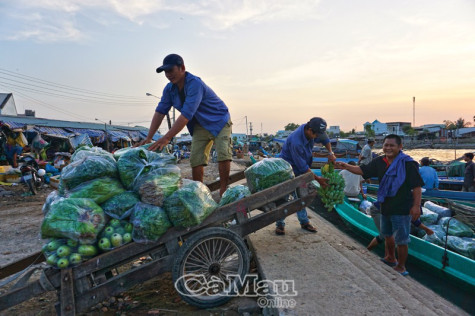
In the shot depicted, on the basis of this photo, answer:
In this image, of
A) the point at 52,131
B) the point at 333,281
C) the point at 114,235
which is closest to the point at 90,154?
the point at 114,235

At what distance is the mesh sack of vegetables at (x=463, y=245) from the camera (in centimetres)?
398

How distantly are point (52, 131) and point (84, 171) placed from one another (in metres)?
18.7

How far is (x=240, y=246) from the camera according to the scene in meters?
2.57

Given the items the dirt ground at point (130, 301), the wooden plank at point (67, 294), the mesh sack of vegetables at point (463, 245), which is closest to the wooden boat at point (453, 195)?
the mesh sack of vegetables at point (463, 245)

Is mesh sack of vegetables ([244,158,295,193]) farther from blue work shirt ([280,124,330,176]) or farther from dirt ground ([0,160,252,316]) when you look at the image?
dirt ground ([0,160,252,316])

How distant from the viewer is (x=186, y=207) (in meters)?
2.33

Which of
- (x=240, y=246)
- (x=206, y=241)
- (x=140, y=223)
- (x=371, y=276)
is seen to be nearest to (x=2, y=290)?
(x=140, y=223)

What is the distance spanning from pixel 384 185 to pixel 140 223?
2891mm

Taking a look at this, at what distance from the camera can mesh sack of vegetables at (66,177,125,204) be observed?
230cm

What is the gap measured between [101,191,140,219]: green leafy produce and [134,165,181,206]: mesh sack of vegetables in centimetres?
9

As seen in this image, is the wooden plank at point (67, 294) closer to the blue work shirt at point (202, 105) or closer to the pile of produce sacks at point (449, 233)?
the blue work shirt at point (202, 105)

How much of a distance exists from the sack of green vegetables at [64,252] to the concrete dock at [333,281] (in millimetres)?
1597

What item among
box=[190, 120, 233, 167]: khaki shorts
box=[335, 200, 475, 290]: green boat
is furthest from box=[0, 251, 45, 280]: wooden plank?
box=[335, 200, 475, 290]: green boat

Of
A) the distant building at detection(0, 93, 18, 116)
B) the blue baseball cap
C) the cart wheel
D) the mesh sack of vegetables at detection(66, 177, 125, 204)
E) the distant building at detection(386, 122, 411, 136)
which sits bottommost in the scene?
the cart wheel
